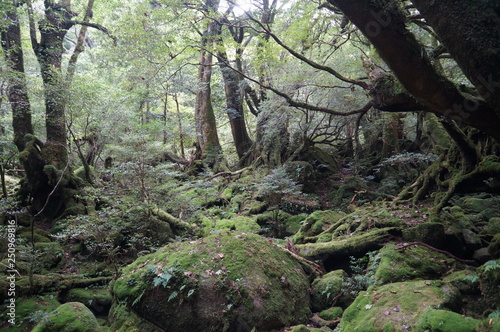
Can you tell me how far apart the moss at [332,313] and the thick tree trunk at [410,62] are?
10.7 feet

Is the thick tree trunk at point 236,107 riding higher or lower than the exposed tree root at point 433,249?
higher

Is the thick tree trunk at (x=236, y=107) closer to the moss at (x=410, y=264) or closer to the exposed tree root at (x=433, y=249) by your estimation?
the exposed tree root at (x=433, y=249)

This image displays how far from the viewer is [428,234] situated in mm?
5453

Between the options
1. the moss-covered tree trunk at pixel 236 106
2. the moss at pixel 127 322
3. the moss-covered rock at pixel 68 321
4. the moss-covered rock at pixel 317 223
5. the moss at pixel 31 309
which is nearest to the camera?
the moss-covered rock at pixel 68 321

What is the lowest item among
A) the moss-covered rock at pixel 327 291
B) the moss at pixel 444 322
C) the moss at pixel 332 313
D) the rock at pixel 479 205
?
the moss at pixel 332 313

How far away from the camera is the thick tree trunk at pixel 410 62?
3287mm

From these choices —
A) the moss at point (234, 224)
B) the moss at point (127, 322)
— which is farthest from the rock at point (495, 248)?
the moss at point (234, 224)

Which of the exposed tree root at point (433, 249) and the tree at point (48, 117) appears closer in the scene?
the exposed tree root at point (433, 249)

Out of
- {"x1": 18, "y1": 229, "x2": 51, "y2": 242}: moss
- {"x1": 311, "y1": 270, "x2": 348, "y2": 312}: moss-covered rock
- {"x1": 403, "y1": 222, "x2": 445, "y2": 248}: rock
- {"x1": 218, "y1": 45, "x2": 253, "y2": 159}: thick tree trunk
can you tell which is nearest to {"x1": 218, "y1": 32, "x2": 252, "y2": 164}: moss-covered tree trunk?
{"x1": 218, "y1": 45, "x2": 253, "y2": 159}: thick tree trunk

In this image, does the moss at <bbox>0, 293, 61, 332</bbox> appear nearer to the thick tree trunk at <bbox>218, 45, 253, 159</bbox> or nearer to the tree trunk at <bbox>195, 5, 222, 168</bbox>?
the tree trunk at <bbox>195, 5, 222, 168</bbox>

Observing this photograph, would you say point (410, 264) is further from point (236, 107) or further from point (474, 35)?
point (236, 107)

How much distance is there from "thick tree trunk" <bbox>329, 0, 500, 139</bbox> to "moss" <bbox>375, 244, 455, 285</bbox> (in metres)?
2.38

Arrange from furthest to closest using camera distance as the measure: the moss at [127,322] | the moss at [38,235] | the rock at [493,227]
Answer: the moss at [38,235] < the rock at [493,227] < the moss at [127,322]

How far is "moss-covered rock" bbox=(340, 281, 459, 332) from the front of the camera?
337 cm
